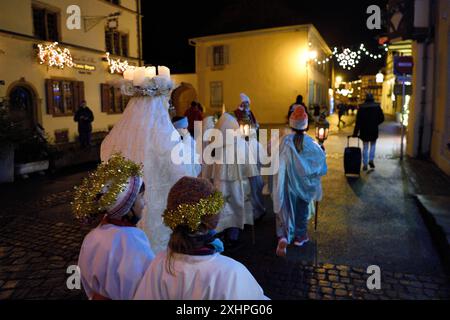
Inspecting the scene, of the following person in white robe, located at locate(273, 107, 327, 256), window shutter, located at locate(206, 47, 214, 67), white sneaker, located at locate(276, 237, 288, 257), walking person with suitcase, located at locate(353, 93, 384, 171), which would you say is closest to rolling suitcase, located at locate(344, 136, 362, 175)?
walking person with suitcase, located at locate(353, 93, 384, 171)

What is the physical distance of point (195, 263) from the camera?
1813 millimetres

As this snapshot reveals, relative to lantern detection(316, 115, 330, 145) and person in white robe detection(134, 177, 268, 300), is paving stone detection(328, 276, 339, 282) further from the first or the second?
lantern detection(316, 115, 330, 145)

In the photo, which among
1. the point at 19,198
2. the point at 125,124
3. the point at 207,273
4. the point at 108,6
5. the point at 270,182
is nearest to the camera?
the point at 207,273

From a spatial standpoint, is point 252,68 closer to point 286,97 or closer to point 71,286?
point 286,97

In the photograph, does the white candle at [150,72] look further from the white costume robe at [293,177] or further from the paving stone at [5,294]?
the paving stone at [5,294]

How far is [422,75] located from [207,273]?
466 inches

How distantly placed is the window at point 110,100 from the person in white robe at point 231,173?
49.6 feet

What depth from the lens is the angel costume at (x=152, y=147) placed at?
3830 mm

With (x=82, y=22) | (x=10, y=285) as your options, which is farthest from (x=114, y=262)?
(x=82, y=22)

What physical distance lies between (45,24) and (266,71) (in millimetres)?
15927

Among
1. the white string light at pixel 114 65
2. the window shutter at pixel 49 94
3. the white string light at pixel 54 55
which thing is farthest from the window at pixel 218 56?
the window shutter at pixel 49 94

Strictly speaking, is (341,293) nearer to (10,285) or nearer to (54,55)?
(10,285)

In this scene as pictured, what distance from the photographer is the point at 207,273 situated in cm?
177
